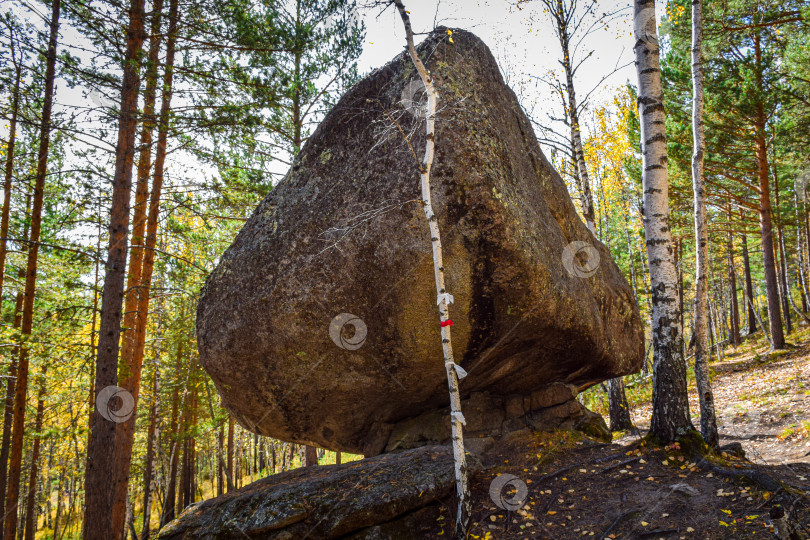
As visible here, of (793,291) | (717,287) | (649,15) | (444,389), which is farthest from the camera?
(793,291)

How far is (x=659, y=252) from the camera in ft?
18.4

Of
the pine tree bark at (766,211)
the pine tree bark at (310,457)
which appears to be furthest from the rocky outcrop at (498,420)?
the pine tree bark at (766,211)

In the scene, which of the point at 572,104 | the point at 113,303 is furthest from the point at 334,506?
the point at 572,104

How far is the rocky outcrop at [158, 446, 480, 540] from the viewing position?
4.85 metres

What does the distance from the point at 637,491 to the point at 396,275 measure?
3619 mm

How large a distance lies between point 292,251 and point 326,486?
302 cm

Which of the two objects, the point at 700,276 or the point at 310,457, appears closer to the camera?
the point at 700,276

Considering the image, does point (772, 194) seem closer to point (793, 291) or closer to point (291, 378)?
point (793, 291)

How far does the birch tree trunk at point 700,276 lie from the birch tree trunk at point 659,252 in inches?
11.4

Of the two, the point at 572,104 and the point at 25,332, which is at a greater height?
the point at 572,104

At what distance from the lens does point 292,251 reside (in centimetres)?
585

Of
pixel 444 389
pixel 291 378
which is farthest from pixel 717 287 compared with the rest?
pixel 291 378

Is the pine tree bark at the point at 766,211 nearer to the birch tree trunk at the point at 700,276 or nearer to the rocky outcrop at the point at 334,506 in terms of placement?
the birch tree trunk at the point at 700,276

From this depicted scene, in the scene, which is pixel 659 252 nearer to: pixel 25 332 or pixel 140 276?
pixel 140 276
